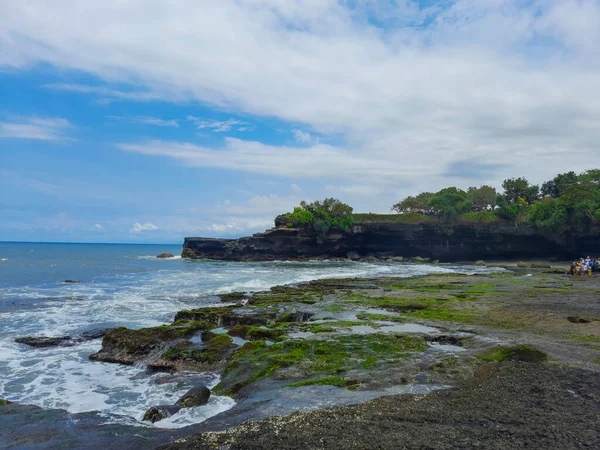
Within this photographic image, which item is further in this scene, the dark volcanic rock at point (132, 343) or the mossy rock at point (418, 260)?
the mossy rock at point (418, 260)

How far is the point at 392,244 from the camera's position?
296ft

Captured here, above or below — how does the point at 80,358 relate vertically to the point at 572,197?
below

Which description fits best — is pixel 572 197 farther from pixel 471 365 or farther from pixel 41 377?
pixel 41 377

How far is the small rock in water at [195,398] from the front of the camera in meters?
9.69

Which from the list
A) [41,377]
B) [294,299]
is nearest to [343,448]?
[41,377]

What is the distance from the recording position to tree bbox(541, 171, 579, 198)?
88.6 meters

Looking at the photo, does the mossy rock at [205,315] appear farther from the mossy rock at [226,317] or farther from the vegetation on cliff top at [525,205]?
the vegetation on cliff top at [525,205]

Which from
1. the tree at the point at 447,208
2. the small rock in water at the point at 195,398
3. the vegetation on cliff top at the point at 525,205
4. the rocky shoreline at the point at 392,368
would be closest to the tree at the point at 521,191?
the vegetation on cliff top at the point at 525,205

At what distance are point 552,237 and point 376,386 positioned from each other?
77.6 metres

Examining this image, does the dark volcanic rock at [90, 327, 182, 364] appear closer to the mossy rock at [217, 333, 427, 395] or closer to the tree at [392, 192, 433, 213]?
the mossy rock at [217, 333, 427, 395]

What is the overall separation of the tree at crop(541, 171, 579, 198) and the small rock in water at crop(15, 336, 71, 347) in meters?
94.6

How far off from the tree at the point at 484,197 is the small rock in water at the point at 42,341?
296 feet

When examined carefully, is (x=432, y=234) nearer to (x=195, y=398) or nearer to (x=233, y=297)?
(x=233, y=297)

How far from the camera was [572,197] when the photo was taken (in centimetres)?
6669
